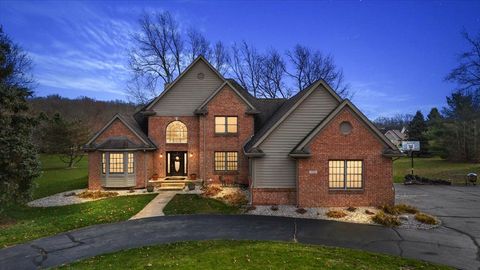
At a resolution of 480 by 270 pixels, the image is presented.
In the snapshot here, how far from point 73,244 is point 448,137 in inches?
2085

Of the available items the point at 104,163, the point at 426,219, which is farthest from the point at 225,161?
the point at 426,219

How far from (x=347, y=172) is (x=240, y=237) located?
8.28 m

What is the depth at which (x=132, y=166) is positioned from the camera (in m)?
23.8

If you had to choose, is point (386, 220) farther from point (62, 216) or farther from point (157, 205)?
point (62, 216)

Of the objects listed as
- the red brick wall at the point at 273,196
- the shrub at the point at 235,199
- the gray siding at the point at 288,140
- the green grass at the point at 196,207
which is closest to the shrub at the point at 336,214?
the red brick wall at the point at 273,196

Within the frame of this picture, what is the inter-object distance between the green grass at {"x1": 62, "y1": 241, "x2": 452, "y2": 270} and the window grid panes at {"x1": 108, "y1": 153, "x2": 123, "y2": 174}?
A: 13437 mm

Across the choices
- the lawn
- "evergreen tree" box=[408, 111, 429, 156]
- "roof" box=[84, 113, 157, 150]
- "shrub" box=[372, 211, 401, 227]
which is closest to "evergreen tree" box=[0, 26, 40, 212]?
the lawn

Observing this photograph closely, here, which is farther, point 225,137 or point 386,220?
point 225,137

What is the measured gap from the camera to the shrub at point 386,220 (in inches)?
571

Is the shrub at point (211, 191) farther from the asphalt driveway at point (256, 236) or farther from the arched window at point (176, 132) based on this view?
the arched window at point (176, 132)

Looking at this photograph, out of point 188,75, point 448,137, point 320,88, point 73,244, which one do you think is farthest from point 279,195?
point 448,137

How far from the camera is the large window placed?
23.5 metres

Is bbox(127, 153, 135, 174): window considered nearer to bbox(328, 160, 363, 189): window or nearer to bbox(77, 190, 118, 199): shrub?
bbox(77, 190, 118, 199): shrub

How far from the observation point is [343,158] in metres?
17.8
